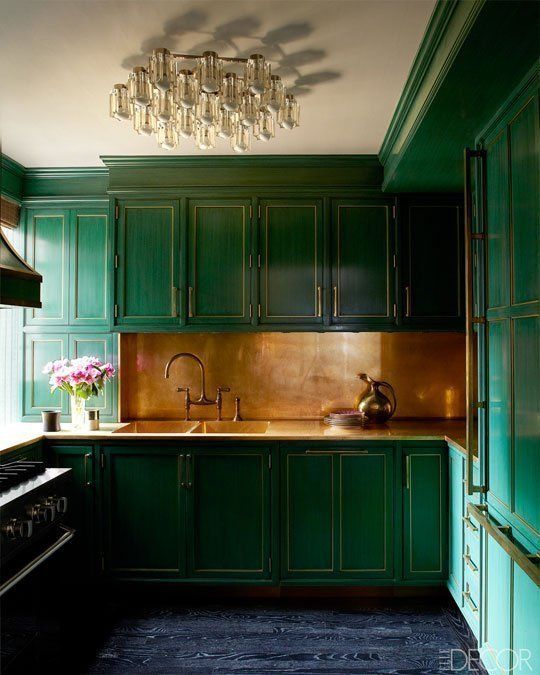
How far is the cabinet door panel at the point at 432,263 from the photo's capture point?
128 inches

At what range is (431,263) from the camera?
3.26m

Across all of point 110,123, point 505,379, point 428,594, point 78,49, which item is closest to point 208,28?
point 78,49

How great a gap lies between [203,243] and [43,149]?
1076 mm

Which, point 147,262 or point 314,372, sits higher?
point 147,262

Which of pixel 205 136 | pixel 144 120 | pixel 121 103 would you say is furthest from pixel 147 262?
pixel 121 103

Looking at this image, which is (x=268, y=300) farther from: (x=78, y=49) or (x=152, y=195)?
(x=78, y=49)

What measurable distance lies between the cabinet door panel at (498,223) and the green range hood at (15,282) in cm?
192

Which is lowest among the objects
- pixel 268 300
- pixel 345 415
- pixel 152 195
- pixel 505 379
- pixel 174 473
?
pixel 174 473

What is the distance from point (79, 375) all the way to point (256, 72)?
199 centimetres

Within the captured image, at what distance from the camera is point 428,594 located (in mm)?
3025

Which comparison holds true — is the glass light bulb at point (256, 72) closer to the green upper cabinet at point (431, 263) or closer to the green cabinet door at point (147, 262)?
the green cabinet door at point (147, 262)

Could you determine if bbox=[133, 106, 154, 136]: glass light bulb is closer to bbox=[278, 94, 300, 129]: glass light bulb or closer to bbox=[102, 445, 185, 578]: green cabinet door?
bbox=[278, 94, 300, 129]: glass light bulb

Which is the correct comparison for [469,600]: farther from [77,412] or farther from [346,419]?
[77,412]

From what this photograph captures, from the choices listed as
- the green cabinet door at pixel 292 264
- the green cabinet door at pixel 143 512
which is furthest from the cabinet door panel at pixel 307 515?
the green cabinet door at pixel 292 264
